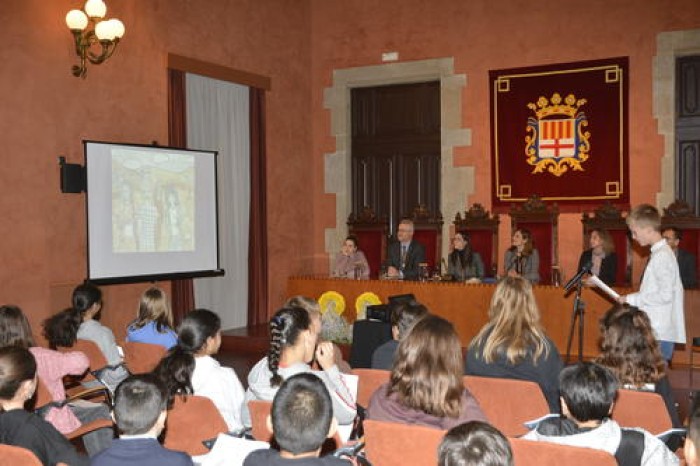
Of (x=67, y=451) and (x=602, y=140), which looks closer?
(x=67, y=451)

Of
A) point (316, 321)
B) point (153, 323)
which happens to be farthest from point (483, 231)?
point (316, 321)

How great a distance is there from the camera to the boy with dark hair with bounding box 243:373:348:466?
203 cm

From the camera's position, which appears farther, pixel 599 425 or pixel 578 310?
pixel 578 310

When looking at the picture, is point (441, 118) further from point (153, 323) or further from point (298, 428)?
point (298, 428)

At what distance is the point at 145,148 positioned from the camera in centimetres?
743

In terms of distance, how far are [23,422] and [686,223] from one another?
22.6 ft

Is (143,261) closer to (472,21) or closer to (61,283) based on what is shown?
(61,283)

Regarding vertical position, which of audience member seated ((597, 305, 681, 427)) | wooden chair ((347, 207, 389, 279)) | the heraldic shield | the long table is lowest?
the long table

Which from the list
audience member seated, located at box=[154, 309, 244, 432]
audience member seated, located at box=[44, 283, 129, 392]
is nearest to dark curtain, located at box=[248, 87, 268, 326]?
audience member seated, located at box=[44, 283, 129, 392]

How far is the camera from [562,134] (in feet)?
28.7

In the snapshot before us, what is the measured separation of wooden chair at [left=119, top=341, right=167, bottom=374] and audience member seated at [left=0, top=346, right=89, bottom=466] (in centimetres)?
139

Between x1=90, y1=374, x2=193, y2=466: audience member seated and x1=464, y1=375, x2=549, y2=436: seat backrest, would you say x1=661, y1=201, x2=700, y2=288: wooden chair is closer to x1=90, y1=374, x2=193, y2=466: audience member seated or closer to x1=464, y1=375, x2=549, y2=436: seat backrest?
x1=464, y1=375, x2=549, y2=436: seat backrest

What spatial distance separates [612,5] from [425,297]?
3.89 m

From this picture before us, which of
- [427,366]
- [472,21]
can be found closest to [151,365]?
[427,366]
